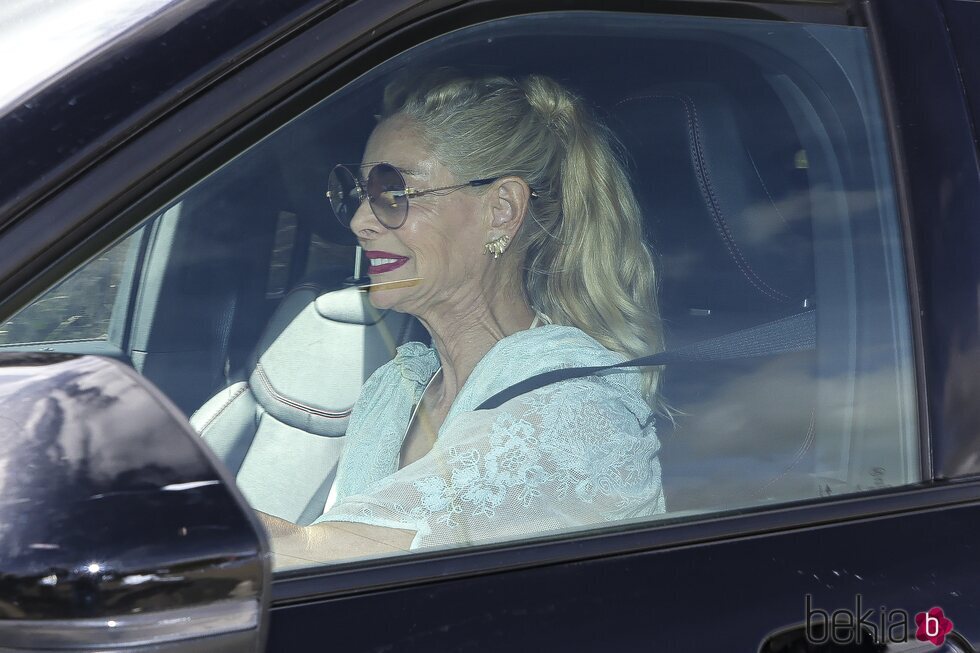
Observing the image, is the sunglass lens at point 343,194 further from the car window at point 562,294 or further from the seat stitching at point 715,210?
the seat stitching at point 715,210

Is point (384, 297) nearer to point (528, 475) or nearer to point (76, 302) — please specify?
point (528, 475)

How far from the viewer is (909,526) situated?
1327 mm

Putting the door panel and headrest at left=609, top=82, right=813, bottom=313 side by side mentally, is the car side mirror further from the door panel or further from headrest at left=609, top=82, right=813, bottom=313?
headrest at left=609, top=82, right=813, bottom=313

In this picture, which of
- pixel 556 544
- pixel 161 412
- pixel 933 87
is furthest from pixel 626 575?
pixel 933 87

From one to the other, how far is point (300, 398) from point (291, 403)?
0.10 ft

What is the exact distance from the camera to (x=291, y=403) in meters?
1.38

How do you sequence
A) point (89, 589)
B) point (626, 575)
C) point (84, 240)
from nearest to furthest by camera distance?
point (89, 589)
point (84, 240)
point (626, 575)

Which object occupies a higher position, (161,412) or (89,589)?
(161,412)

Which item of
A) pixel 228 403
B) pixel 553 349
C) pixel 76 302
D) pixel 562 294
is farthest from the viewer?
pixel 562 294

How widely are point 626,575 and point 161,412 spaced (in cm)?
58

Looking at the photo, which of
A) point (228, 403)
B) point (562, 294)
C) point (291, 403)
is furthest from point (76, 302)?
point (562, 294)

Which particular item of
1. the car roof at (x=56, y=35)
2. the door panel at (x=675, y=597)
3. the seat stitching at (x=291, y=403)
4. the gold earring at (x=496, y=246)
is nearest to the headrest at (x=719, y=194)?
the gold earring at (x=496, y=246)

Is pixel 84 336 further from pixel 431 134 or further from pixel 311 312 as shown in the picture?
pixel 431 134

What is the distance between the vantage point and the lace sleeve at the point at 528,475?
124 cm
